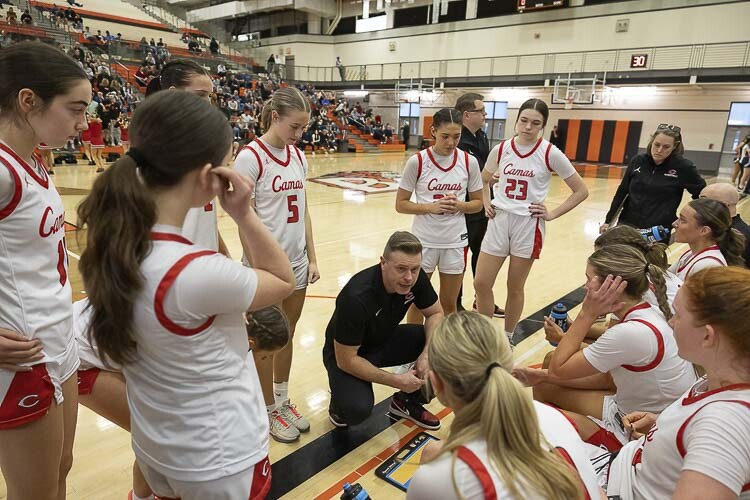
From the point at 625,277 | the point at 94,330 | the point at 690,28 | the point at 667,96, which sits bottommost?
the point at 625,277

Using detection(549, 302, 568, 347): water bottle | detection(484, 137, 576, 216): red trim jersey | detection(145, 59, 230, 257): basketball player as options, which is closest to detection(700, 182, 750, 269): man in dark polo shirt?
detection(484, 137, 576, 216): red trim jersey

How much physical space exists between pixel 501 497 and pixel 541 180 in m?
3.11

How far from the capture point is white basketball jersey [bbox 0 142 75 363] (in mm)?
1397

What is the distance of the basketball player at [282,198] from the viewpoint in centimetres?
266

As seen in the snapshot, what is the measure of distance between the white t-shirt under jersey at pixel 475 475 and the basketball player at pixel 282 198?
1575 millimetres

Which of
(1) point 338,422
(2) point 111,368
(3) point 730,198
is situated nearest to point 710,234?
(3) point 730,198

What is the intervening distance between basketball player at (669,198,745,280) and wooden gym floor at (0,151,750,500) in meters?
1.41

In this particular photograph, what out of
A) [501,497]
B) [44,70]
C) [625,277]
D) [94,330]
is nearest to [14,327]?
[94,330]

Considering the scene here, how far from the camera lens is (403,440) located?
285 centimetres

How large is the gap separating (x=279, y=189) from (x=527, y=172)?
2055mm

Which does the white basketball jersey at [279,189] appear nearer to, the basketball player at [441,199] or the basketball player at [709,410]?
the basketball player at [441,199]

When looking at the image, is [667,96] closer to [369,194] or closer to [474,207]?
[369,194]

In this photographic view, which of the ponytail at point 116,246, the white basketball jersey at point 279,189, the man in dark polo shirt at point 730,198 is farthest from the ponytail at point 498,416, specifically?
the man in dark polo shirt at point 730,198

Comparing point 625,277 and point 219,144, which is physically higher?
point 219,144
